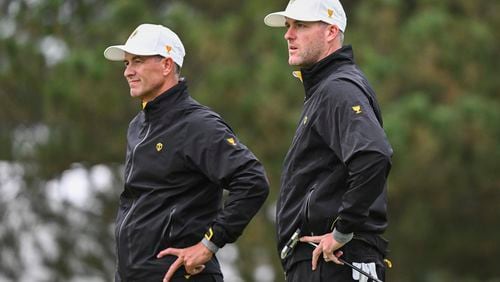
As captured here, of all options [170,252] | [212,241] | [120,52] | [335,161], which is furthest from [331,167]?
[120,52]

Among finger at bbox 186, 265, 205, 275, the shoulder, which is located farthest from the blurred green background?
the shoulder

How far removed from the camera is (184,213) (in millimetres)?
6332

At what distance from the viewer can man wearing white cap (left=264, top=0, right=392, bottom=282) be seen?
18.3ft

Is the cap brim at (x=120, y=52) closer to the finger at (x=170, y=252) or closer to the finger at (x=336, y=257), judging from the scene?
the finger at (x=170, y=252)

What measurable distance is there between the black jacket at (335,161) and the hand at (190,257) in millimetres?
406

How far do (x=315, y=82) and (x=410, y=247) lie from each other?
14.0 m

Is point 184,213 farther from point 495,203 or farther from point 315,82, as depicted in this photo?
point 495,203

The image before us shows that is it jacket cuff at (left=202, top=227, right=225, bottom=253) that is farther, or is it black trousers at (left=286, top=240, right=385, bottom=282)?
jacket cuff at (left=202, top=227, right=225, bottom=253)

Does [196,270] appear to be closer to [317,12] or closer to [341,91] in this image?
[341,91]

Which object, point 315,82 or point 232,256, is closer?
point 315,82

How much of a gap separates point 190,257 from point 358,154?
3.77 ft

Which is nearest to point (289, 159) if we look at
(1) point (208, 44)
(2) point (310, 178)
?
(2) point (310, 178)

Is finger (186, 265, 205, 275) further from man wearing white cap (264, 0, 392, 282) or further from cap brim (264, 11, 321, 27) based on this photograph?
cap brim (264, 11, 321, 27)

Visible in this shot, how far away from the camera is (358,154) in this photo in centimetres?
557
